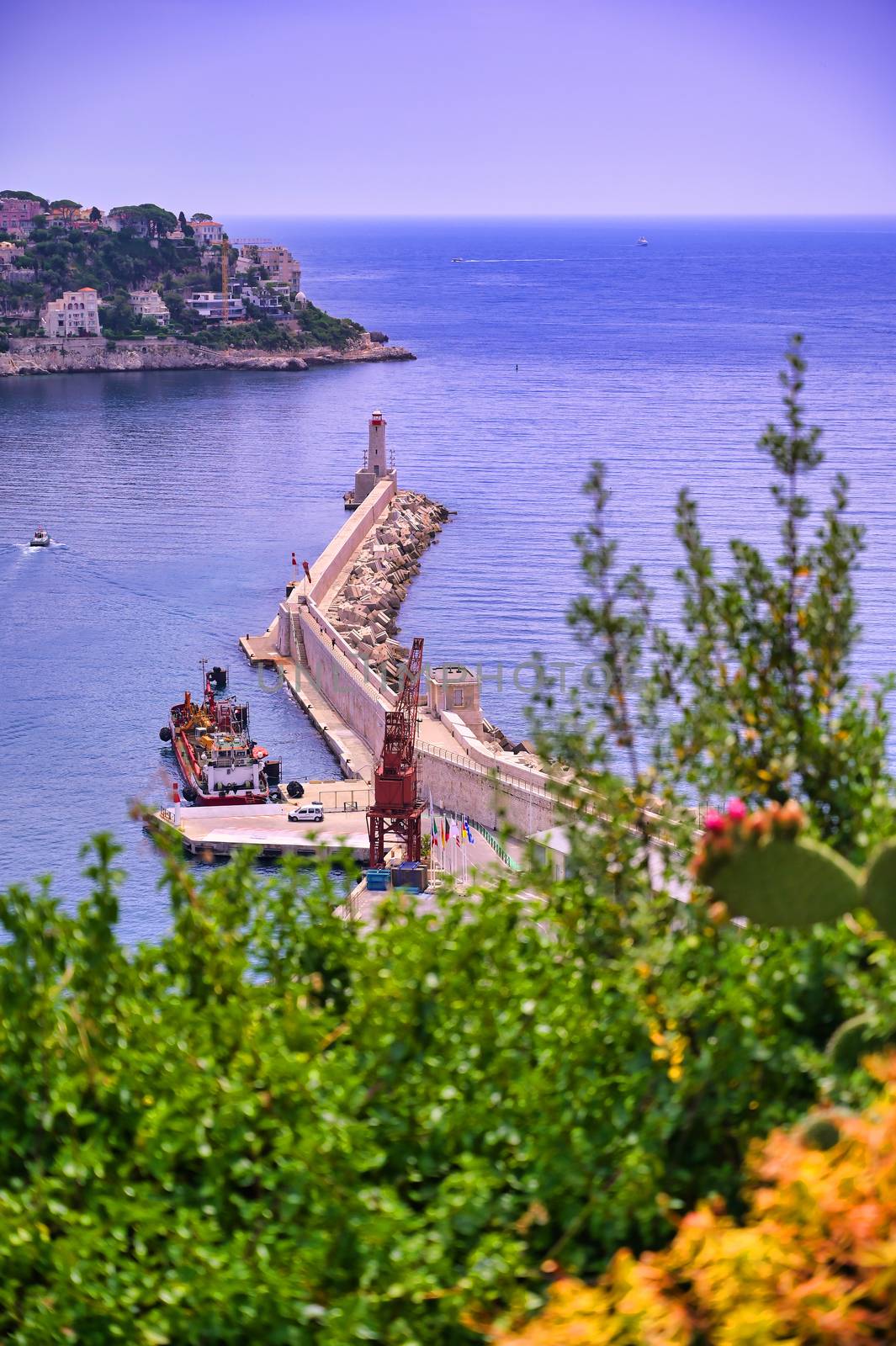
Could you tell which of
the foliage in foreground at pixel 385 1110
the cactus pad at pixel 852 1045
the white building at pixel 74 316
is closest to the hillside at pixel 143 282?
the white building at pixel 74 316

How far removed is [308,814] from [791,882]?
28754 mm

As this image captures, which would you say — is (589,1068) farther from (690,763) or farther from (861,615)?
(861,615)

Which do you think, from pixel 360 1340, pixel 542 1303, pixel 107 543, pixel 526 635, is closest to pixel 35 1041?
pixel 360 1340

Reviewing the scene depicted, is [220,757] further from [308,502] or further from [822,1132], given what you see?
[308,502]

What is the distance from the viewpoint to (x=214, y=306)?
135m

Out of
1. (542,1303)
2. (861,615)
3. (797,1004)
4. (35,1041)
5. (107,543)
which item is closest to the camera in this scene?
(542,1303)

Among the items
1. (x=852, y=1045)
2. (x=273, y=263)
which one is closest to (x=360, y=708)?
(x=852, y=1045)

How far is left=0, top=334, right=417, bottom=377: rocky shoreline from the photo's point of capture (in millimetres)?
120938

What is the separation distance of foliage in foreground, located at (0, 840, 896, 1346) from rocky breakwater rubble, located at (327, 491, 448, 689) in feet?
113

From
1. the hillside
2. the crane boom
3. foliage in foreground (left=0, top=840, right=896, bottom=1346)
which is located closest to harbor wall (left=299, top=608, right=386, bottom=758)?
foliage in foreground (left=0, top=840, right=896, bottom=1346)

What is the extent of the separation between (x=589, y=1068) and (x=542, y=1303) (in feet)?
3.40

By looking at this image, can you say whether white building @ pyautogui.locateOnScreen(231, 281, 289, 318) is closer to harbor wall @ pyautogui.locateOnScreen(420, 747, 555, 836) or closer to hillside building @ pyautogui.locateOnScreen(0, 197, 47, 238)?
hillside building @ pyautogui.locateOnScreen(0, 197, 47, 238)

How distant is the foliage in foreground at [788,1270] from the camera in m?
4.36

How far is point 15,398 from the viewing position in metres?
106
